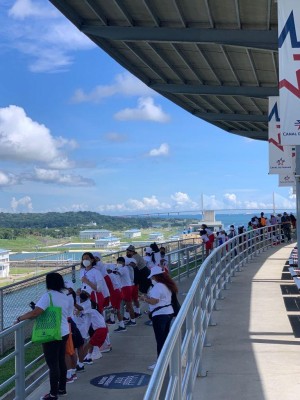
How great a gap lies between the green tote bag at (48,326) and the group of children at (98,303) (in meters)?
0.34

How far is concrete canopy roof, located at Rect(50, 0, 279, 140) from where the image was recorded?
14273mm

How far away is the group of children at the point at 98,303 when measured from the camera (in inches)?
320

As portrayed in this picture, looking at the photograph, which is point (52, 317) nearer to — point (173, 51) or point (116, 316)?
point (116, 316)

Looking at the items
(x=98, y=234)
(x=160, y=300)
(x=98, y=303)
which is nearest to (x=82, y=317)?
(x=98, y=303)

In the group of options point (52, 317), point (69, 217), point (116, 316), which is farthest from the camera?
point (69, 217)

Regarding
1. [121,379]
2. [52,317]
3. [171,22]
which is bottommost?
[121,379]

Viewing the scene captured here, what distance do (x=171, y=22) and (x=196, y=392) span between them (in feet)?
37.2

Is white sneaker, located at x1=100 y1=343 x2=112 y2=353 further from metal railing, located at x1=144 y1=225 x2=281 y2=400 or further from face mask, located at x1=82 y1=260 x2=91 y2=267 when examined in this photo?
metal railing, located at x1=144 y1=225 x2=281 y2=400

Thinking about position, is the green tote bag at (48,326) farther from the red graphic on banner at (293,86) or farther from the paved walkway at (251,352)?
the red graphic on banner at (293,86)

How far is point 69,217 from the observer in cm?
4572

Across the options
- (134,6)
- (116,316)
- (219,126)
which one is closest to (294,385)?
(116,316)

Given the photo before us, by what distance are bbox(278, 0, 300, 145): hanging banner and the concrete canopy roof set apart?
17.2 ft

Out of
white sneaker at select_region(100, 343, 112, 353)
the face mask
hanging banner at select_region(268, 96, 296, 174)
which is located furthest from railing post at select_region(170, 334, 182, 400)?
hanging banner at select_region(268, 96, 296, 174)

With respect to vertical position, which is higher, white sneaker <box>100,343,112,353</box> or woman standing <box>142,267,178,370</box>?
woman standing <box>142,267,178,370</box>
